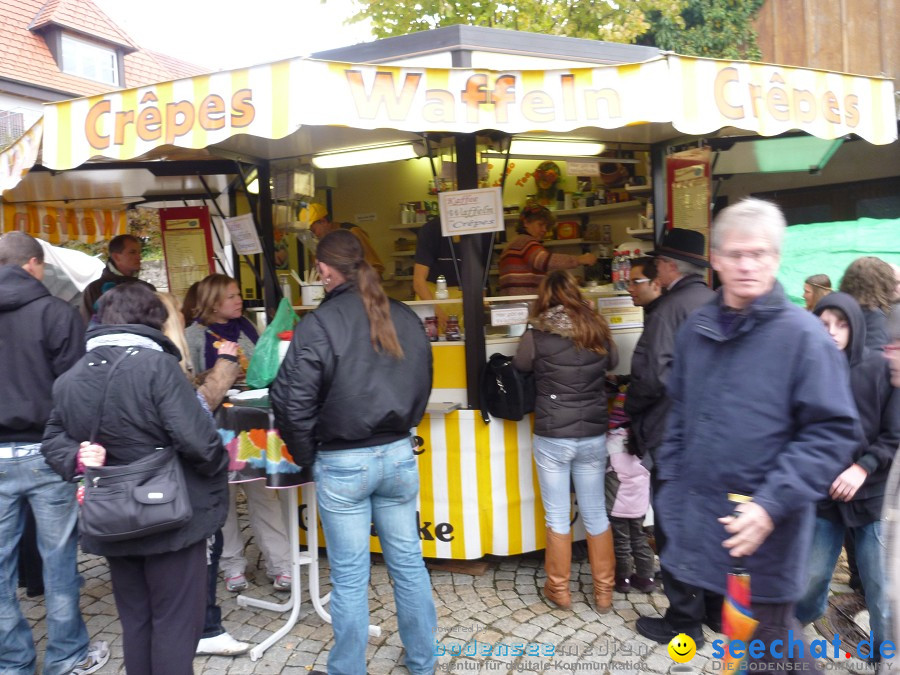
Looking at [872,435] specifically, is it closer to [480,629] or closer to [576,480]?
[576,480]

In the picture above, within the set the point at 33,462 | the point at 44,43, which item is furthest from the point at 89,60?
the point at 33,462

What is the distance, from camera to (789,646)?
6.22ft

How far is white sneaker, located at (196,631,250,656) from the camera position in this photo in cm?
327

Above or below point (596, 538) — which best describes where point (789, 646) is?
above

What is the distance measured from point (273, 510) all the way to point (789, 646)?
2.78 m

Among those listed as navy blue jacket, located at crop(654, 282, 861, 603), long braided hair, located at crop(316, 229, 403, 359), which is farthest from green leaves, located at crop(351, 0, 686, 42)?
navy blue jacket, located at crop(654, 282, 861, 603)

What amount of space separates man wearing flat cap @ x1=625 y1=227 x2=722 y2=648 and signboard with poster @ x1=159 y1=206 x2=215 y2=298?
3.90 meters

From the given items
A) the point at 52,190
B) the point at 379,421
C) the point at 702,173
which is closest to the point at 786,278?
the point at 702,173

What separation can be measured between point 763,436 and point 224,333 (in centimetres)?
294

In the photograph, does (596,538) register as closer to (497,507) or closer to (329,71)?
(497,507)

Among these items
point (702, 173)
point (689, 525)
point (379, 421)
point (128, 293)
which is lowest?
point (689, 525)

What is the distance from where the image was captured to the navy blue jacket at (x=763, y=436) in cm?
179

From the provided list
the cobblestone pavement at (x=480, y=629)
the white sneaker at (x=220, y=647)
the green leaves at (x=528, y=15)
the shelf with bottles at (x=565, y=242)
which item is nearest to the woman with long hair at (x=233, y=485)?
the cobblestone pavement at (x=480, y=629)

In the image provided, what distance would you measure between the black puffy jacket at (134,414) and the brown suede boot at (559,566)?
6.23 ft
